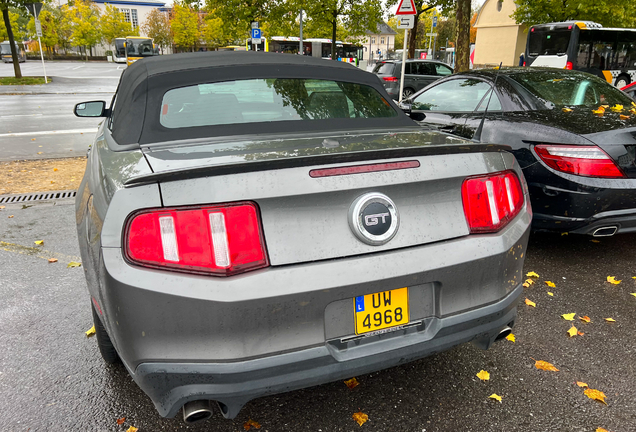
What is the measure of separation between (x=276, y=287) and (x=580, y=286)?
2.99 metres

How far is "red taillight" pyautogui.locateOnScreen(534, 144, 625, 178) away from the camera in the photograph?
12.1 feet

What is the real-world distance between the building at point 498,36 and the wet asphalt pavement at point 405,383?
143 feet

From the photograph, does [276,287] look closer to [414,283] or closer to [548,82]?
[414,283]

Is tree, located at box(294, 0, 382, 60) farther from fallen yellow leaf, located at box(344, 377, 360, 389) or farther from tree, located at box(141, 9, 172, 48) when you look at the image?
tree, located at box(141, 9, 172, 48)

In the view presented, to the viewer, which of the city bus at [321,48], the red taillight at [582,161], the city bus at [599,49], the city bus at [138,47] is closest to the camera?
the red taillight at [582,161]

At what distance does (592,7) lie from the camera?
21359 mm

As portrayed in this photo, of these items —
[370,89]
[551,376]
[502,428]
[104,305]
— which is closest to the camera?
[104,305]

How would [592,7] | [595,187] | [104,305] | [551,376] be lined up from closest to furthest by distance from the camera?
[104,305] → [551,376] → [595,187] → [592,7]

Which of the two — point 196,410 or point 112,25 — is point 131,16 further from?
point 196,410

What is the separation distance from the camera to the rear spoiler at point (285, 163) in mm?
1658

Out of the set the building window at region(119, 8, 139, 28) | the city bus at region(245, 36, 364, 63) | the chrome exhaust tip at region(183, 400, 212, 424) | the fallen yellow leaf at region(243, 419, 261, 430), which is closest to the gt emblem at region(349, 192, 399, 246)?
the chrome exhaust tip at region(183, 400, 212, 424)

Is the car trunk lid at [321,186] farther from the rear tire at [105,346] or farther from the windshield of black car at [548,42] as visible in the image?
the windshield of black car at [548,42]

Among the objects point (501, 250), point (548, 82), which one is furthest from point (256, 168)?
point (548, 82)

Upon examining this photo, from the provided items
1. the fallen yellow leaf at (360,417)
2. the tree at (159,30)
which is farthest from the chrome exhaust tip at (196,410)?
the tree at (159,30)
